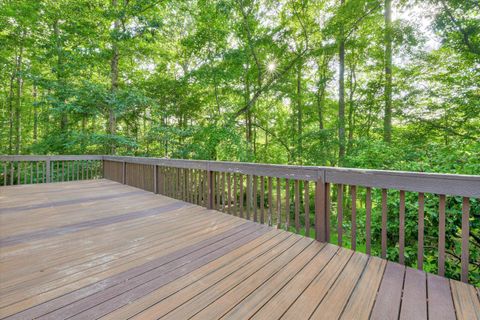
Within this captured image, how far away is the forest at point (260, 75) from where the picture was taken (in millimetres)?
5945

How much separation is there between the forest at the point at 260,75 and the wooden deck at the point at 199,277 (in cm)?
392

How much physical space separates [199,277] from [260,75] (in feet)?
26.7

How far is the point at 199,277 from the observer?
1743 mm

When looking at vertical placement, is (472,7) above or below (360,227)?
above

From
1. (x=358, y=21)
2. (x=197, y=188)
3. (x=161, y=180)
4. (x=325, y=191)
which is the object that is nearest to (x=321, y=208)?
(x=325, y=191)

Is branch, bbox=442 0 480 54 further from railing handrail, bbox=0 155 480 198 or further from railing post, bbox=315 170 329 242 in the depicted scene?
railing post, bbox=315 170 329 242

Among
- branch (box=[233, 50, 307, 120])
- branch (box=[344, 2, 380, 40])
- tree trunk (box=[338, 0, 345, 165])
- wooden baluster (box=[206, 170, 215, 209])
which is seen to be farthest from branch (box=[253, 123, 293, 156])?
wooden baluster (box=[206, 170, 215, 209])

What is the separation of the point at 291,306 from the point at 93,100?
7967 mm

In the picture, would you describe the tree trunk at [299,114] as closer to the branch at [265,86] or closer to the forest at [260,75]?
the forest at [260,75]

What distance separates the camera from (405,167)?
3.46m

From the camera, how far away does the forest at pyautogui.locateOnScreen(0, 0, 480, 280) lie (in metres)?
5.95

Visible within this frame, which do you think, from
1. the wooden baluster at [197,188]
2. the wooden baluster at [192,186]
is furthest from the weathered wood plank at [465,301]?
the wooden baluster at [192,186]

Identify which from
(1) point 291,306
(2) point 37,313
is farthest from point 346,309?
(2) point 37,313

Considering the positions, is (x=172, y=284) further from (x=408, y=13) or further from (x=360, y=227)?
(x=408, y=13)
